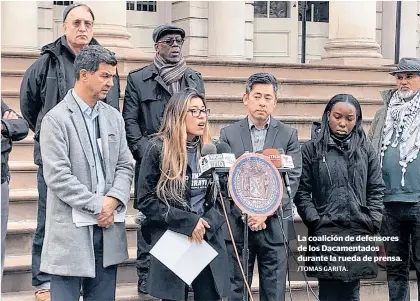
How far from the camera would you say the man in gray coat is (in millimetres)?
4754

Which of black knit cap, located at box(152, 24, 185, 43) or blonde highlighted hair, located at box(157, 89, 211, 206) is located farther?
black knit cap, located at box(152, 24, 185, 43)

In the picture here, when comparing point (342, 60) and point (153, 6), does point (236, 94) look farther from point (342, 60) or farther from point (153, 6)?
point (153, 6)

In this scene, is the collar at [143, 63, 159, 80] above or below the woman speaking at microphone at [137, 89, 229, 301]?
above

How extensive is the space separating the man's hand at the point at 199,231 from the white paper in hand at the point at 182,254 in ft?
0.09

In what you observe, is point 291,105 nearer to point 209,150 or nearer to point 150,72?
point 150,72

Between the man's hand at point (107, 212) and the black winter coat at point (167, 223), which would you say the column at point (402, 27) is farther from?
the man's hand at point (107, 212)

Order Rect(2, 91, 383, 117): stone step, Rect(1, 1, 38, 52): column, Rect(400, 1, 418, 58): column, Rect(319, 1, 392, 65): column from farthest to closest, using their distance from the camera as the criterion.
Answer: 1. Rect(400, 1, 418, 58): column
2. Rect(319, 1, 392, 65): column
3. Rect(1, 1, 38, 52): column
4. Rect(2, 91, 383, 117): stone step

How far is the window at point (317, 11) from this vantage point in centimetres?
1498

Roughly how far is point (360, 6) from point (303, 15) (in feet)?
6.05

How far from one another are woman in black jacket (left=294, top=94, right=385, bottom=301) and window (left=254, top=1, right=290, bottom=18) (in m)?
9.08

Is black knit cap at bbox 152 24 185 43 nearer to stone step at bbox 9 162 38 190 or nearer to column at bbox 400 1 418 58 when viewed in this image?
stone step at bbox 9 162 38 190

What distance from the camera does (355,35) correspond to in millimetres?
12141

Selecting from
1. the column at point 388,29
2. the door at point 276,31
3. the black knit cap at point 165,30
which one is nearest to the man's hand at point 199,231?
the black knit cap at point 165,30

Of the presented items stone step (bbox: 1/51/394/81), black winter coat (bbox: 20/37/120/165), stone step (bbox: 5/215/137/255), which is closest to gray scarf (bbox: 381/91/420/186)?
black winter coat (bbox: 20/37/120/165)
